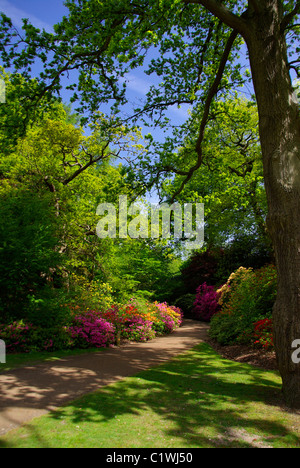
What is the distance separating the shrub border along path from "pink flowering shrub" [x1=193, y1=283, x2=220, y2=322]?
10.1 meters

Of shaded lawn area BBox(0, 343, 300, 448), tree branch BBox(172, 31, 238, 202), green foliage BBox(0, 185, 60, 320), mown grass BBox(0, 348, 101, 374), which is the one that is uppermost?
tree branch BBox(172, 31, 238, 202)

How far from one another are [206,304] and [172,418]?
619 inches

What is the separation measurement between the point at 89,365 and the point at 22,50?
698cm

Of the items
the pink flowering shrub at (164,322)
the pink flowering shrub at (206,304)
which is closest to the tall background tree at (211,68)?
the pink flowering shrub at (164,322)

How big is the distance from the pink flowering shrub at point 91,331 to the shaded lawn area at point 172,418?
3497 millimetres

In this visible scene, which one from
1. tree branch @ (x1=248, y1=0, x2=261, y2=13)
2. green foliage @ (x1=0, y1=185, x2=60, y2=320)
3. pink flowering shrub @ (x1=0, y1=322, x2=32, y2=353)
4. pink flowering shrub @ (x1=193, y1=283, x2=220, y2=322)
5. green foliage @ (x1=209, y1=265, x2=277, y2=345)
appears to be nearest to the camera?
tree branch @ (x1=248, y1=0, x2=261, y2=13)

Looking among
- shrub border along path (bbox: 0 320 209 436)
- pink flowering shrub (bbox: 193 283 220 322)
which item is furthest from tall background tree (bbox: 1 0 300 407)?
pink flowering shrub (bbox: 193 283 220 322)

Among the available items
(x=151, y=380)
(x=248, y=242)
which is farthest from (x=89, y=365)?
(x=248, y=242)

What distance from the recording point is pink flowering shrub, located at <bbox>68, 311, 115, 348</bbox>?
8820 mm

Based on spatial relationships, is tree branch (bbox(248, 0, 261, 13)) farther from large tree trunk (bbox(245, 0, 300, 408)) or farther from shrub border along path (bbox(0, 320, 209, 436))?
shrub border along path (bbox(0, 320, 209, 436))

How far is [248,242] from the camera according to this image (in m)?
19.8

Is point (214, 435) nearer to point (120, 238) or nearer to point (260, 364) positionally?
point (260, 364)

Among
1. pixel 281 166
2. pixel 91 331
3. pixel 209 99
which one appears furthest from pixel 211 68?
pixel 91 331

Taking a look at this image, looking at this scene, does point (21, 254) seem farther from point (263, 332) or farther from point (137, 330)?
point (263, 332)
